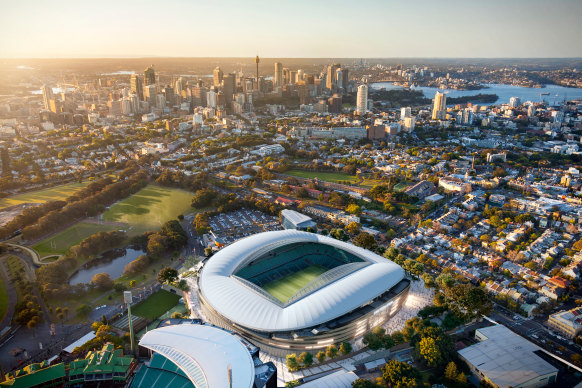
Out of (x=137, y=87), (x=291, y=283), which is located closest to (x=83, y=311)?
(x=291, y=283)

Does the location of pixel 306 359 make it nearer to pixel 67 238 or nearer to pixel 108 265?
pixel 108 265

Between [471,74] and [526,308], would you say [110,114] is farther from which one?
[471,74]

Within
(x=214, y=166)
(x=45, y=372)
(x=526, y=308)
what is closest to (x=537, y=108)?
(x=214, y=166)

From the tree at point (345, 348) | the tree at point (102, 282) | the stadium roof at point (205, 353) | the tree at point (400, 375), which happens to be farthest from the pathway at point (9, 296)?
the tree at point (400, 375)

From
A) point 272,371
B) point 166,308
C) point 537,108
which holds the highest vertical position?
point 537,108

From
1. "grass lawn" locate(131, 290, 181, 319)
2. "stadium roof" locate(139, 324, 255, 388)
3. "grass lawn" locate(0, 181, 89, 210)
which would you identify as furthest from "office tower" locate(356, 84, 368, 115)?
"stadium roof" locate(139, 324, 255, 388)

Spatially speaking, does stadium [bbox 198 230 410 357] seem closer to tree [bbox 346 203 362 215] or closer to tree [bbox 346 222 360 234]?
tree [bbox 346 222 360 234]
